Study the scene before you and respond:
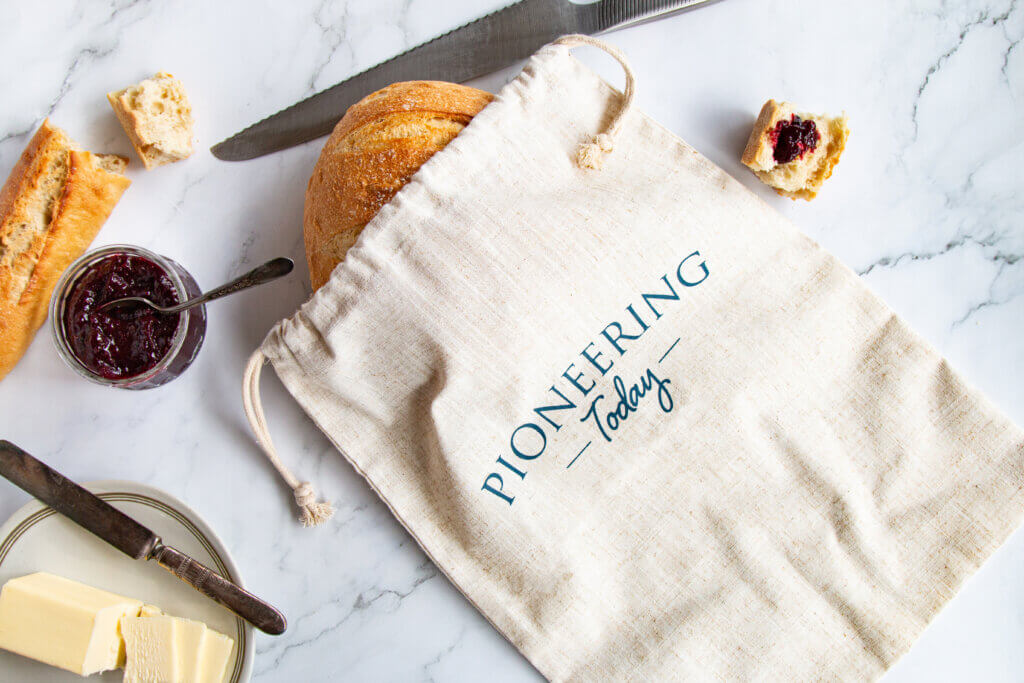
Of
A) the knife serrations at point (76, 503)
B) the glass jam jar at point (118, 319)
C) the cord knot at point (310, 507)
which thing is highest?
the glass jam jar at point (118, 319)

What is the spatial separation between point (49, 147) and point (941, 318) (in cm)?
178

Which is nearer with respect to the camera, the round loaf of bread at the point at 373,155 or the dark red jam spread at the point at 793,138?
the round loaf of bread at the point at 373,155

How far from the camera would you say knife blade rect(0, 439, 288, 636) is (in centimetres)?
120

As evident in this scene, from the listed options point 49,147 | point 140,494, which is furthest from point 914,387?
point 49,147

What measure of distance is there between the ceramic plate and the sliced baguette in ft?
1.09

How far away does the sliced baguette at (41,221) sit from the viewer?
4.14 feet

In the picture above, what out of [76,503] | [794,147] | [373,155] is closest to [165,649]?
[76,503]

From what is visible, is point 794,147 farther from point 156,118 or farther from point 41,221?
point 41,221

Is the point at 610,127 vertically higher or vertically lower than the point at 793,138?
lower

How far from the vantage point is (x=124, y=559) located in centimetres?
127

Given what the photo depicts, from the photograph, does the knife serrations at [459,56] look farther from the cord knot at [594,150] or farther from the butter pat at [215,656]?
the butter pat at [215,656]

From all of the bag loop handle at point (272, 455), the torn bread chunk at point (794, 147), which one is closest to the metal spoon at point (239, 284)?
the bag loop handle at point (272, 455)

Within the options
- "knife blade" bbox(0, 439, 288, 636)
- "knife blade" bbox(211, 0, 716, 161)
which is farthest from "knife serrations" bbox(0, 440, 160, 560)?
"knife blade" bbox(211, 0, 716, 161)

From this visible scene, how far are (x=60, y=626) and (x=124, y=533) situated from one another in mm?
180
